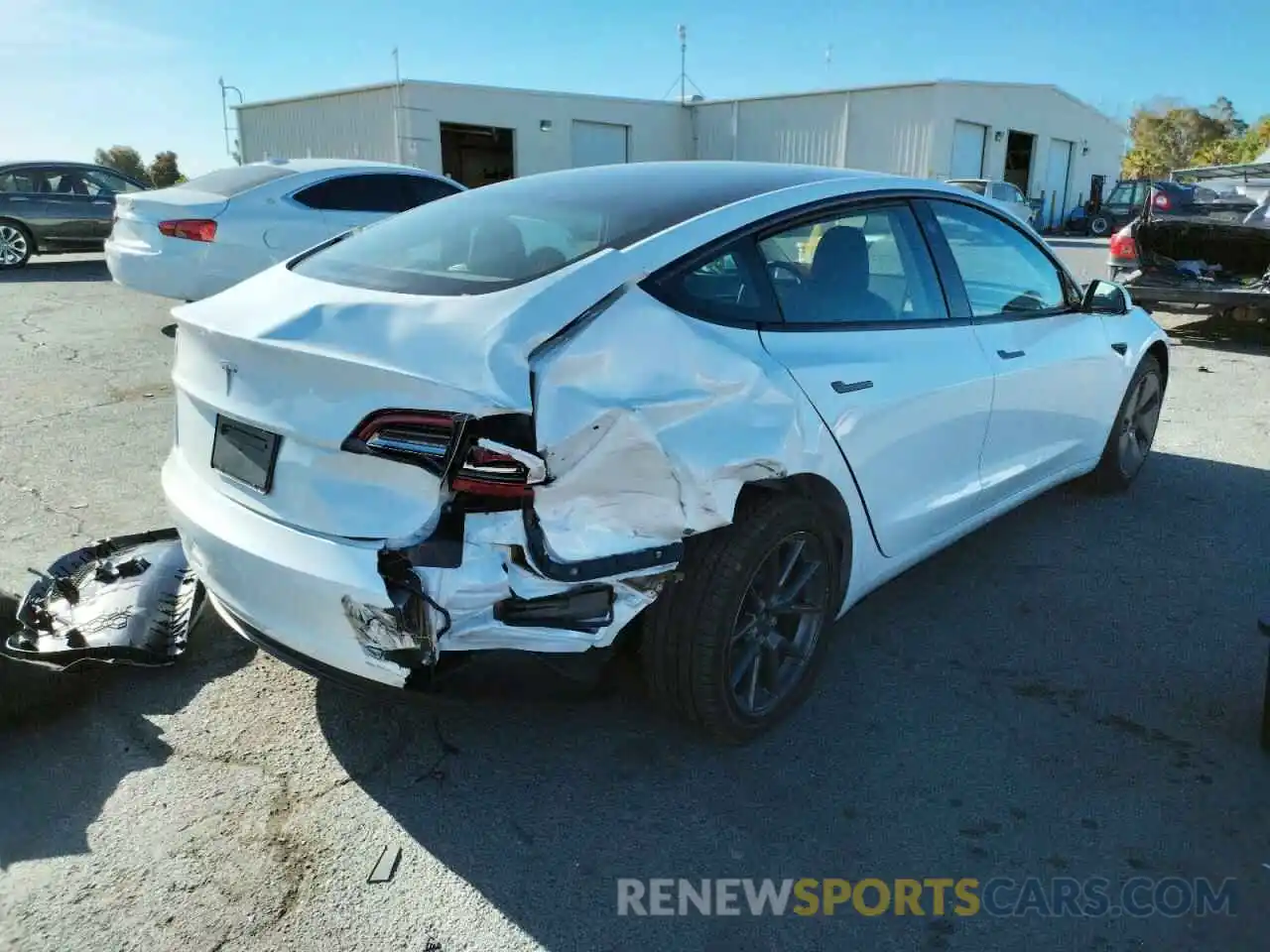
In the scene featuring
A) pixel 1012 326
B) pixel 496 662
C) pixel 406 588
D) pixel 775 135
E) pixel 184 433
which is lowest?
pixel 496 662

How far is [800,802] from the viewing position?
8.48 feet

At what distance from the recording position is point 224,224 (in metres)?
7.85

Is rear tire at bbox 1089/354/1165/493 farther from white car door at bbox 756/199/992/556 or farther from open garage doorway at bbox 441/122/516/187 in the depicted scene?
open garage doorway at bbox 441/122/516/187

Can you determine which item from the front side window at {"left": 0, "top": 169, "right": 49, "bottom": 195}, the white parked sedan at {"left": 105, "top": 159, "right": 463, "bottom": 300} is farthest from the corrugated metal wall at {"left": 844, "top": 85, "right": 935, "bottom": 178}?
the white parked sedan at {"left": 105, "top": 159, "right": 463, "bottom": 300}

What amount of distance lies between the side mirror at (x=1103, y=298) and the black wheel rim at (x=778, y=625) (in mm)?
2352

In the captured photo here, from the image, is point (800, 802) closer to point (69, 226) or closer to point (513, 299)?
point (513, 299)

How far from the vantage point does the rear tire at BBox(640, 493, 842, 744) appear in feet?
8.13

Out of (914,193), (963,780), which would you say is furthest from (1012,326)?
(963,780)

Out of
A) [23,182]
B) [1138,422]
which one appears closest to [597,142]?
[23,182]

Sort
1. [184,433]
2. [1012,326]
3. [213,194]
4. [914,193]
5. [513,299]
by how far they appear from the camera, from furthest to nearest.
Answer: [213,194] → [1012,326] → [914,193] → [184,433] → [513,299]

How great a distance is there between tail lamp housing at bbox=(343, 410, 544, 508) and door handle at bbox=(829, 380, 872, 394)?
1.08 m

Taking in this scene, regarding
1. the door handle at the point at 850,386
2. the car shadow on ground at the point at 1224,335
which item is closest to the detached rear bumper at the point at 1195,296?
the car shadow on ground at the point at 1224,335

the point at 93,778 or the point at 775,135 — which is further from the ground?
the point at 775,135

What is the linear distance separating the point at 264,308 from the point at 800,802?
2008 mm
